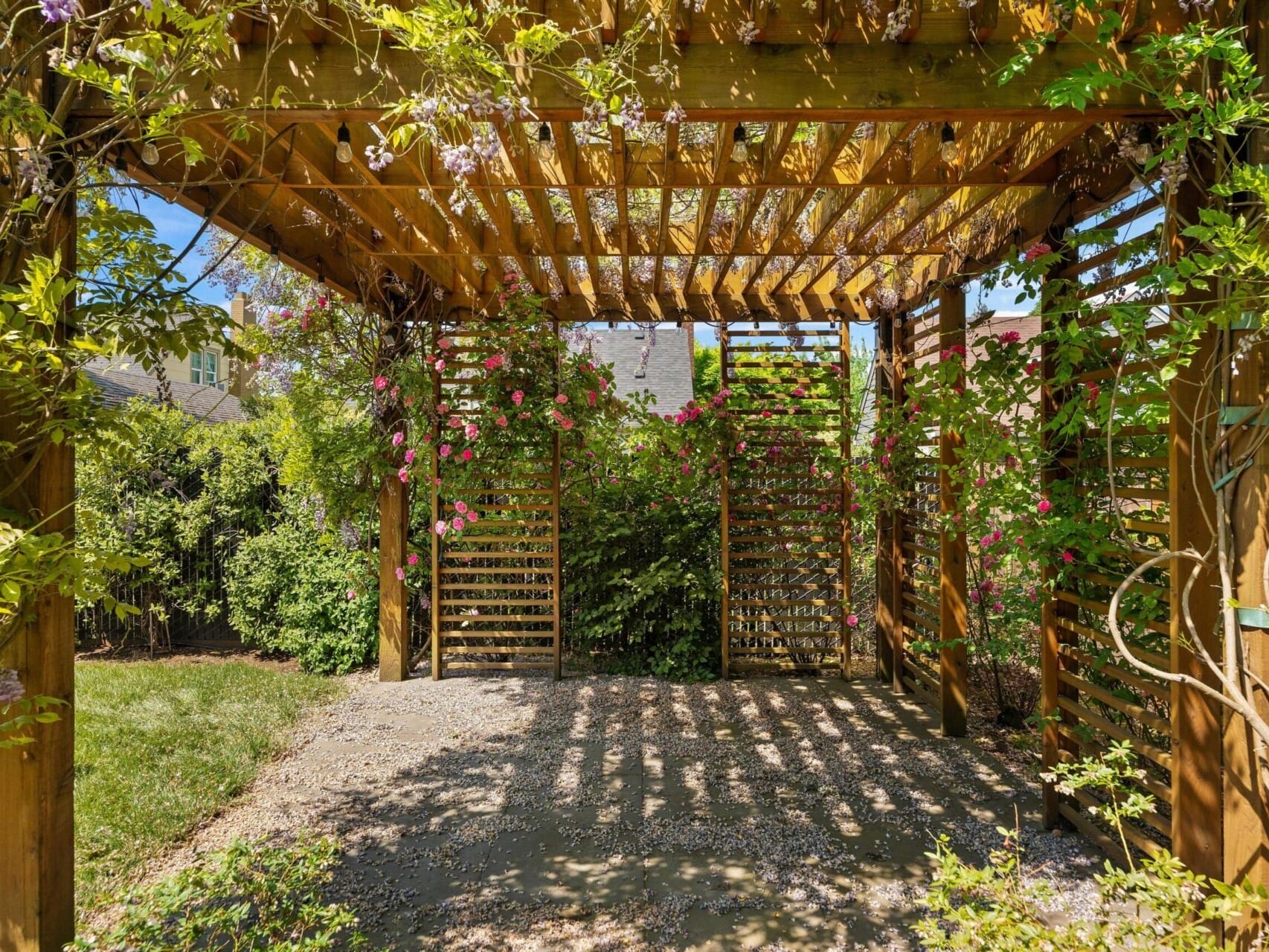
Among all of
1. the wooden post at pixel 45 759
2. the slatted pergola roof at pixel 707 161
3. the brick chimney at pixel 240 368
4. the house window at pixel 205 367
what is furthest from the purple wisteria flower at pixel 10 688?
the house window at pixel 205 367

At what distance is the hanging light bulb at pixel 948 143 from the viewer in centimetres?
238

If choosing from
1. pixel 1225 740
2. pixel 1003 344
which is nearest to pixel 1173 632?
pixel 1225 740

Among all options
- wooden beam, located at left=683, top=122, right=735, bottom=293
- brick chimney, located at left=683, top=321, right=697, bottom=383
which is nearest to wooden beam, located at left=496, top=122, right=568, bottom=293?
wooden beam, located at left=683, top=122, right=735, bottom=293

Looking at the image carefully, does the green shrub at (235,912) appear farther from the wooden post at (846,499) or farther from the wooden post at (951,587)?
the wooden post at (846,499)

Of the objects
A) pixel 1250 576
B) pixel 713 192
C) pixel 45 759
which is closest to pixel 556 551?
pixel 713 192

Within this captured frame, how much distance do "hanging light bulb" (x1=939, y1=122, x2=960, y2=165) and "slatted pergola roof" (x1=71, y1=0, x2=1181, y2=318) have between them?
0.05ft

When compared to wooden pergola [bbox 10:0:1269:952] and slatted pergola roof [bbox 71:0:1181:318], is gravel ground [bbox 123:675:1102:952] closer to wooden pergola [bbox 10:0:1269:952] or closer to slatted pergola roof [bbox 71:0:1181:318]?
wooden pergola [bbox 10:0:1269:952]

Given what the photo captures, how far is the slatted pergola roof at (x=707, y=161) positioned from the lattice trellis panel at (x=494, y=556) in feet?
3.80

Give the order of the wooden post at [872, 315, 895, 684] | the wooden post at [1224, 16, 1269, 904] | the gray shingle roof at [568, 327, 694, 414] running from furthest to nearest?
the gray shingle roof at [568, 327, 694, 414] → the wooden post at [872, 315, 895, 684] → the wooden post at [1224, 16, 1269, 904]

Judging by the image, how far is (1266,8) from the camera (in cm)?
185

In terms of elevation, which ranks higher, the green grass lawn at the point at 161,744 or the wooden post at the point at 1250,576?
the wooden post at the point at 1250,576

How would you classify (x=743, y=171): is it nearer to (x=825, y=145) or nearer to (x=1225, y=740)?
(x=825, y=145)

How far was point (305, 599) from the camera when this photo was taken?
541 cm

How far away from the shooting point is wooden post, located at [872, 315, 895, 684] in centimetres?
487
